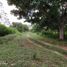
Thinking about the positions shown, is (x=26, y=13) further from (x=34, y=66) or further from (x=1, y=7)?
(x=34, y=66)

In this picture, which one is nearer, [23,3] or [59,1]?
[59,1]

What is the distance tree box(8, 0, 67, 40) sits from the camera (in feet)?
52.9

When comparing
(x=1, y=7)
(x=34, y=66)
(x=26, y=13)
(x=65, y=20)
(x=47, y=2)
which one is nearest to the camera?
(x=34, y=66)

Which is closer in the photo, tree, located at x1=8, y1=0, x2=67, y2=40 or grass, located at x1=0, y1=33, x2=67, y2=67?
grass, located at x1=0, y1=33, x2=67, y2=67

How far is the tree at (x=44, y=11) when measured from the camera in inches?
635

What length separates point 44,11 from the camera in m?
18.5

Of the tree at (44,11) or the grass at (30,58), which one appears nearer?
the grass at (30,58)

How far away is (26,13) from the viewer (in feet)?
66.9

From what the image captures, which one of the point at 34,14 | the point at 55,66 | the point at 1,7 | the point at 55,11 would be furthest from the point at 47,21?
the point at 55,66

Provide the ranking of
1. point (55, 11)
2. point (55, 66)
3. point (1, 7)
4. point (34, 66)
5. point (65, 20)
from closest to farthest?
point (34, 66) → point (55, 66) → point (1, 7) → point (55, 11) → point (65, 20)

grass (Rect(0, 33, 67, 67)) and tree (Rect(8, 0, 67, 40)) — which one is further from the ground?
tree (Rect(8, 0, 67, 40))

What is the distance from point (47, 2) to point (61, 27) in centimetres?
486

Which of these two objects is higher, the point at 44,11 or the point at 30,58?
the point at 44,11

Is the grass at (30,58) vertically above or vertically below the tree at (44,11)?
below
